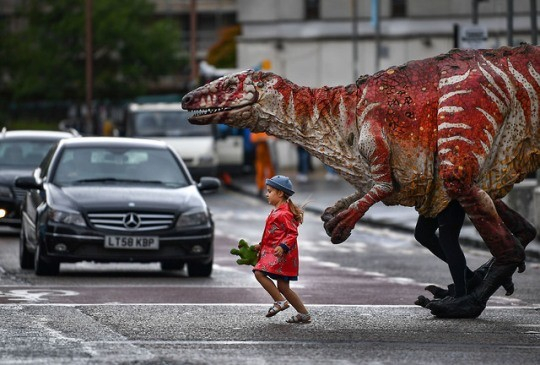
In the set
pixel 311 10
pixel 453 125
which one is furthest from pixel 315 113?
pixel 311 10

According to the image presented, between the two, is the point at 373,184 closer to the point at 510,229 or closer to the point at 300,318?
the point at 300,318

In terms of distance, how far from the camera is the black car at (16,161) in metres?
27.5

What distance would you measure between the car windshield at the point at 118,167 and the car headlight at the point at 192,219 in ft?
3.06

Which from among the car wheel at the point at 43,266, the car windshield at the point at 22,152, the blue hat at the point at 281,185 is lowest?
the car windshield at the point at 22,152

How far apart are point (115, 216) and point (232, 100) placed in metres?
5.01

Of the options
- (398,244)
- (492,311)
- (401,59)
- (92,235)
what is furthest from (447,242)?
(401,59)

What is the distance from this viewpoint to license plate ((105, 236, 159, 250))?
773 inches

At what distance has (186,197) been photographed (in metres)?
20.5

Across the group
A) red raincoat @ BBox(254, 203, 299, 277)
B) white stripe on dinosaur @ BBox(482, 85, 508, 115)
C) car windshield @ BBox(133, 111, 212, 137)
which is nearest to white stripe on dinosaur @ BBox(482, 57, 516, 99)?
white stripe on dinosaur @ BBox(482, 85, 508, 115)

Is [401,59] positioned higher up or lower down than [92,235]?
lower down

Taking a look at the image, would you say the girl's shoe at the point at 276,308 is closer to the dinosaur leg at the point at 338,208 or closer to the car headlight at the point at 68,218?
the dinosaur leg at the point at 338,208

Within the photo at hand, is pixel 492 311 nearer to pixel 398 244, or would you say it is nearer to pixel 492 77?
pixel 492 77

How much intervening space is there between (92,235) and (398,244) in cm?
998

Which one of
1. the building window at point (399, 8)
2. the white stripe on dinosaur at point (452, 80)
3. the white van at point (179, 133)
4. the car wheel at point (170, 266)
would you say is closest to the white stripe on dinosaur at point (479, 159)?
the white stripe on dinosaur at point (452, 80)
